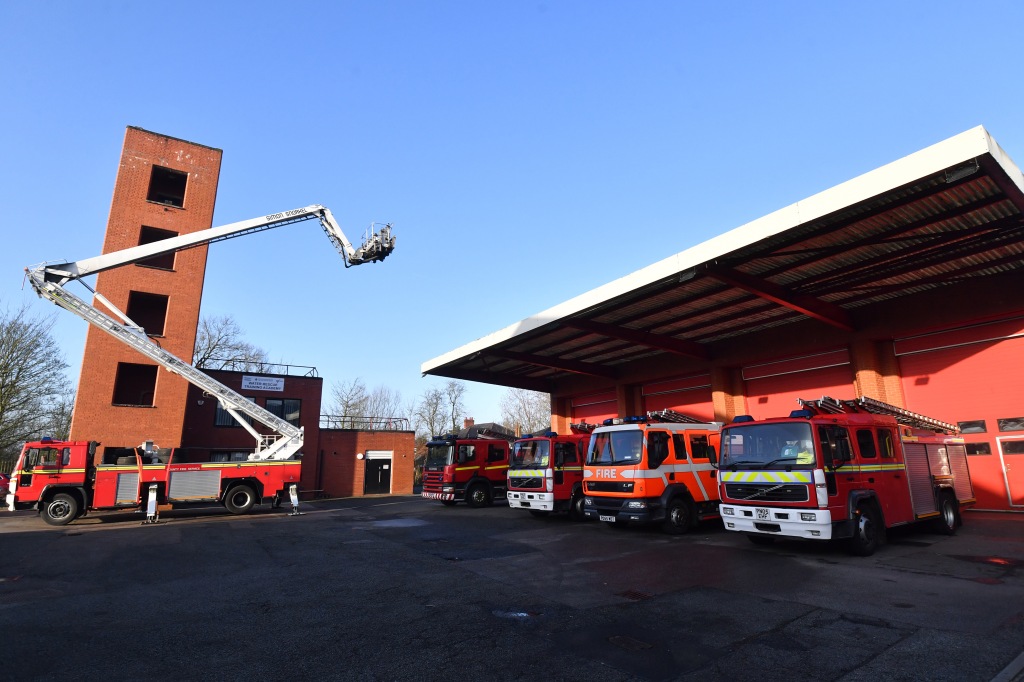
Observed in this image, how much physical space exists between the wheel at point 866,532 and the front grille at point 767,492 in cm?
→ 112

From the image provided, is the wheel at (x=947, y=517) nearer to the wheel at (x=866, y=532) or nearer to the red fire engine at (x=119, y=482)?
the wheel at (x=866, y=532)

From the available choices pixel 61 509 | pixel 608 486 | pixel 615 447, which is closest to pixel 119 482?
pixel 61 509

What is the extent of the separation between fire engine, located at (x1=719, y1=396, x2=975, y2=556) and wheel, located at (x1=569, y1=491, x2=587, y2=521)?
222 inches

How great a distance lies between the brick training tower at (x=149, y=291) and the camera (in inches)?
905

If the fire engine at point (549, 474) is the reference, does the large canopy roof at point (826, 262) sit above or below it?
above

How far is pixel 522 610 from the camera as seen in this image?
20.2ft

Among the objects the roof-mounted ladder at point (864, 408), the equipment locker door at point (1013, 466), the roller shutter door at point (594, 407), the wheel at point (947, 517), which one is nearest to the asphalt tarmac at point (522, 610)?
the wheel at point (947, 517)

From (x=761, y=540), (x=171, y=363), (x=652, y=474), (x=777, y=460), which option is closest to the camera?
(x=777, y=460)

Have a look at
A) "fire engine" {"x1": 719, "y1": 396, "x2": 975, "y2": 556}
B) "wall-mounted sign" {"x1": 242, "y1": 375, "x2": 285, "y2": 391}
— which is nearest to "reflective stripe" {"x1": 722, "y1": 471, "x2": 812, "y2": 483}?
"fire engine" {"x1": 719, "y1": 396, "x2": 975, "y2": 556}

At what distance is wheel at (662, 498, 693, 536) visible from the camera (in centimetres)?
1204

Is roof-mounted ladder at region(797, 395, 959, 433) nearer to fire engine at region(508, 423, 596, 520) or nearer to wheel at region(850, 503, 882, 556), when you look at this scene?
wheel at region(850, 503, 882, 556)

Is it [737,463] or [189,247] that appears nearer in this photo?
[737,463]

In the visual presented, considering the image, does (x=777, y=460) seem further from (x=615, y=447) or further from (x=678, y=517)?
(x=615, y=447)

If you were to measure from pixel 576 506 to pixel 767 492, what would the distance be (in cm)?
712
